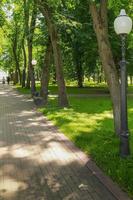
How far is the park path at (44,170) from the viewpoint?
Result: 7.01 m

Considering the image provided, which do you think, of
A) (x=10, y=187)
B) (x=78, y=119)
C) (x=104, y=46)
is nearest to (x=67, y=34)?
(x=78, y=119)

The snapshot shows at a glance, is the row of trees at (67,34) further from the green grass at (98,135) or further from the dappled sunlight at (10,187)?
the dappled sunlight at (10,187)

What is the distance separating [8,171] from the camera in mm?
8414

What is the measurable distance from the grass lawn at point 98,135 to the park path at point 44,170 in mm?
345

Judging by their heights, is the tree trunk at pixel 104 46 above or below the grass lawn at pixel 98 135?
above

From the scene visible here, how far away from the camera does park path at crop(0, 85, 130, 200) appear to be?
701cm

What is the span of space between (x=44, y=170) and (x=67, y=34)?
2480 centimetres

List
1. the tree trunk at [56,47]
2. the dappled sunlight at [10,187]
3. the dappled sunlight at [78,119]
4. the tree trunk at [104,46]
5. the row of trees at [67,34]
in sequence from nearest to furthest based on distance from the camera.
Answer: the dappled sunlight at [10,187], the tree trunk at [104,46], the row of trees at [67,34], the dappled sunlight at [78,119], the tree trunk at [56,47]

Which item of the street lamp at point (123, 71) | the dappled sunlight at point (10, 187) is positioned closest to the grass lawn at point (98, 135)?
the street lamp at point (123, 71)

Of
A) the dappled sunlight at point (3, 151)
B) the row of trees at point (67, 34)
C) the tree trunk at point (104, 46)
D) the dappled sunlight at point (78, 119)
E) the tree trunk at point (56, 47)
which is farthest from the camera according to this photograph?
the tree trunk at point (56, 47)

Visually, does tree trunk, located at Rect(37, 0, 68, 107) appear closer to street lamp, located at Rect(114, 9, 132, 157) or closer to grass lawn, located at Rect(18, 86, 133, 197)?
grass lawn, located at Rect(18, 86, 133, 197)

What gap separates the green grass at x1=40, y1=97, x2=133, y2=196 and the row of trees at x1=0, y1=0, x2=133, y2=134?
97cm

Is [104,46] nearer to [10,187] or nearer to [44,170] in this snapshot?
[44,170]

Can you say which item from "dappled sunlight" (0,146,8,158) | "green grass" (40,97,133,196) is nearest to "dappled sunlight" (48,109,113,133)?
"green grass" (40,97,133,196)
